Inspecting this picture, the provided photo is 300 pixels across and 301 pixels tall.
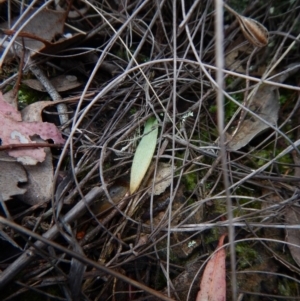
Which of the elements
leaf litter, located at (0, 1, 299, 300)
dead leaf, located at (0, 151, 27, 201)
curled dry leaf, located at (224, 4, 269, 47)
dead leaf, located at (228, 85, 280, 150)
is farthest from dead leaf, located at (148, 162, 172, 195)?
curled dry leaf, located at (224, 4, 269, 47)

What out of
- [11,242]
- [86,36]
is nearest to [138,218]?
[11,242]

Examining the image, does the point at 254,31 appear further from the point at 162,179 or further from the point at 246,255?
the point at 246,255

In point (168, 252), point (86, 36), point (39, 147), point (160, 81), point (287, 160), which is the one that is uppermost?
point (86, 36)

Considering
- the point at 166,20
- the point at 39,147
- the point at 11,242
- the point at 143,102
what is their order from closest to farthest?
the point at 11,242
the point at 39,147
the point at 143,102
the point at 166,20

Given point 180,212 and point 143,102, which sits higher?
point 143,102

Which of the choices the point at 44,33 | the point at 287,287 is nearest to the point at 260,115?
the point at 287,287

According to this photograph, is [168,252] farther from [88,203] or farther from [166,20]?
[166,20]

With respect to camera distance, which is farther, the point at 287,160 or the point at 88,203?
the point at 287,160

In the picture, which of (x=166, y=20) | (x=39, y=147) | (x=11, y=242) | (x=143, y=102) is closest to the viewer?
(x=11, y=242)
